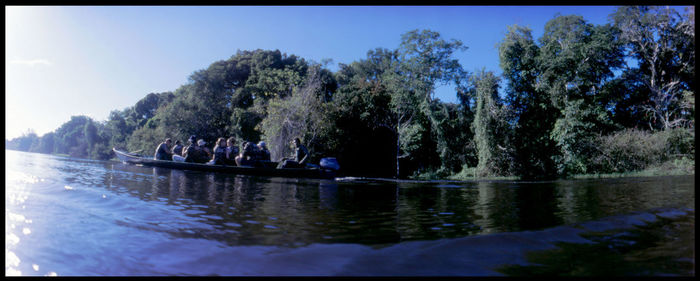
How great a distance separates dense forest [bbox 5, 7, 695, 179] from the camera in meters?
18.4

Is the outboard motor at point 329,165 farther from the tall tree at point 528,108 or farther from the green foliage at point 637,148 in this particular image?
the green foliage at point 637,148

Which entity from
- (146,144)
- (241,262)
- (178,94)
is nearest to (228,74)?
(178,94)

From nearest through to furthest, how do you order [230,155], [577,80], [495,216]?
1. [495,216]
2. [230,155]
3. [577,80]

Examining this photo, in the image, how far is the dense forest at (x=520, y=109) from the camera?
60.5 ft

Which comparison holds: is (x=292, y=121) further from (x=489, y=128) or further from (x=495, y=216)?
(x=495, y=216)

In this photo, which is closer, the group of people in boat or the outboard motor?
the outboard motor

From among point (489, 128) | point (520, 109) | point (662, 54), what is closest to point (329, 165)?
point (489, 128)

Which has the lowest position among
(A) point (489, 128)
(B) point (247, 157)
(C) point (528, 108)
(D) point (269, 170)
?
(D) point (269, 170)

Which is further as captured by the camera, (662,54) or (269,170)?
(662,54)

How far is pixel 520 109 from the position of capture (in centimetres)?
2073

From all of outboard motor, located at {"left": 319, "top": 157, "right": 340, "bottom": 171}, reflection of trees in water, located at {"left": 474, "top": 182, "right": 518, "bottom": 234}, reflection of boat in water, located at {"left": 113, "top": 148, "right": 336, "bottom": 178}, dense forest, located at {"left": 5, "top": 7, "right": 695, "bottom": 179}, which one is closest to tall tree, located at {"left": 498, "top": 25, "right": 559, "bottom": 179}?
dense forest, located at {"left": 5, "top": 7, "right": 695, "bottom": 179}

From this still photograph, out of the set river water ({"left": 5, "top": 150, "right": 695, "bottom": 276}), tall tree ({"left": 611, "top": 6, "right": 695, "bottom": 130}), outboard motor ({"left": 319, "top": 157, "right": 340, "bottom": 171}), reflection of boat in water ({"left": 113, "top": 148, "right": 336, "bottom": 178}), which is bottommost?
river water ({"left": 5, "top": 150, "right": 695, "bottom": 276})

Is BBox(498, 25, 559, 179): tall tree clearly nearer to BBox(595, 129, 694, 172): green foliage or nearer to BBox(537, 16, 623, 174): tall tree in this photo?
BBox(537, 16, 623, 174): tall tree

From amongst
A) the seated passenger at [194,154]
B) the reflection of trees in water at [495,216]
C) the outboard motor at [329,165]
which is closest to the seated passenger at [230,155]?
the seated passenger at [194,154]
